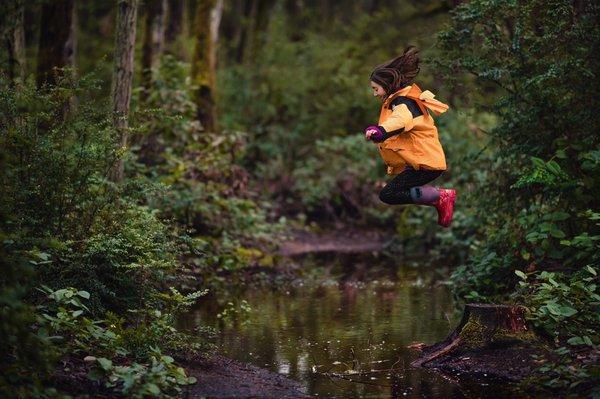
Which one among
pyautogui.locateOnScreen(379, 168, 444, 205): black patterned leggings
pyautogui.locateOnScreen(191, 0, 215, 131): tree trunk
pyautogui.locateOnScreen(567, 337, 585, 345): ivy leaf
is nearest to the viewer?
pyautogui.locateOnScreen(567, 337, 585, 345): ivy leaf

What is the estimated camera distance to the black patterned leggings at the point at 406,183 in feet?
28.6

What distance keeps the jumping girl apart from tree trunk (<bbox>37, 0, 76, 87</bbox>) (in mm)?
6817

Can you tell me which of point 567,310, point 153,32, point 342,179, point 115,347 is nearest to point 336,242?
point 342,179

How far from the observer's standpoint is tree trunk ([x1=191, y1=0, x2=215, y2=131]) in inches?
717

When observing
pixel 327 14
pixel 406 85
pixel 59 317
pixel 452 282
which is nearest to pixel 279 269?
pixel 452 282

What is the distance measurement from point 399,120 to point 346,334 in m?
2.55

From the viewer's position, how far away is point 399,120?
8242 millimetres

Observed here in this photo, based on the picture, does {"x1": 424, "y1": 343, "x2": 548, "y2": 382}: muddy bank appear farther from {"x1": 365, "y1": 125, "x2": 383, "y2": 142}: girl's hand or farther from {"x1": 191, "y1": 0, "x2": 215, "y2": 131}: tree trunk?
{"x1": 191, "y1": 0, "x2": 215, "y2": 131}: tree trunk

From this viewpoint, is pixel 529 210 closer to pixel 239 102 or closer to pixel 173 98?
pixel 173 98

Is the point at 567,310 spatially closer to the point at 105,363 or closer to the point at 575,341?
the point at 575,341

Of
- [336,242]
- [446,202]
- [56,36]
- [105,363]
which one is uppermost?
[56,36]

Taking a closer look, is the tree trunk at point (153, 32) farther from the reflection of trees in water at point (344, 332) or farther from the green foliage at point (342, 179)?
the reflection of trees in water at point (344, 332)

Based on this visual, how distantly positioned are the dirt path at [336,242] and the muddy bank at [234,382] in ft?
32.3

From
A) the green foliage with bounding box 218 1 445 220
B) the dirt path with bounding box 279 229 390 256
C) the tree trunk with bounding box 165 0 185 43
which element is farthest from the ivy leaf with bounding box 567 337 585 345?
the tree trunk with bounding box 165 0 185 43
